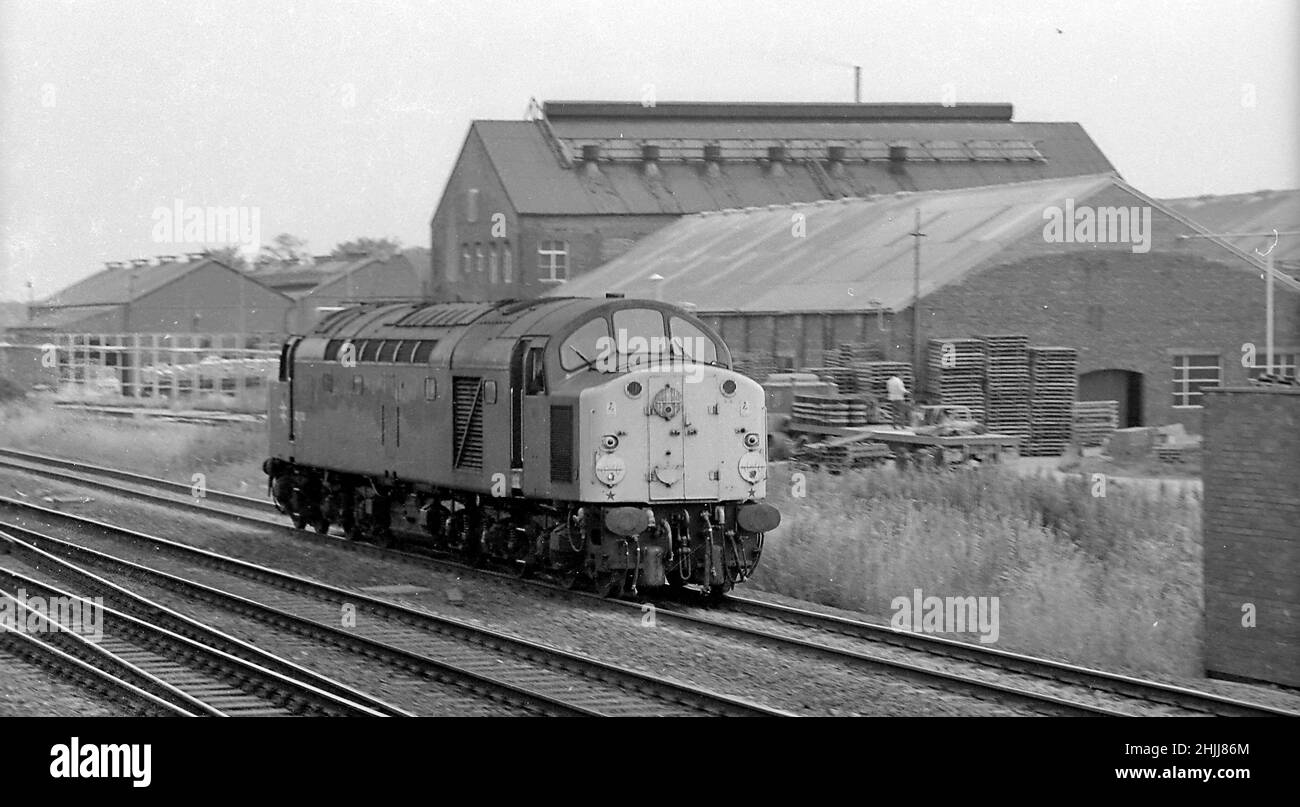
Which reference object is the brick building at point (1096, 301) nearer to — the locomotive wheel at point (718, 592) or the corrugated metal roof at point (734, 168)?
the locomotive wheel at point (718, 592)

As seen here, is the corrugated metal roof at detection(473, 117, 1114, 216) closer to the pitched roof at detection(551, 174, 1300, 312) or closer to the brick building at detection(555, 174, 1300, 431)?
the pitched roof at detection(551, 174, 1300, 312)

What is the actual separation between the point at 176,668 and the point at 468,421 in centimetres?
547

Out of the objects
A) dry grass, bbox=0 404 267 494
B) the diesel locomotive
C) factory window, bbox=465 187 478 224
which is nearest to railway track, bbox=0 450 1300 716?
the diesel locomotive

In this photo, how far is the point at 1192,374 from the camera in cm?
3866

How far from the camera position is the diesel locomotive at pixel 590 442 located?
17.7 metres

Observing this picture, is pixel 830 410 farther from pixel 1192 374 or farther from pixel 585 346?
pixel 585 346

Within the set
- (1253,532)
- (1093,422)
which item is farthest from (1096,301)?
(1253,532)

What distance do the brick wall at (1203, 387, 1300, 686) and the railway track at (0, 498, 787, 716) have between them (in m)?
4.82

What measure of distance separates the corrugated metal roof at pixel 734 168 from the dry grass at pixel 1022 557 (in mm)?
33763

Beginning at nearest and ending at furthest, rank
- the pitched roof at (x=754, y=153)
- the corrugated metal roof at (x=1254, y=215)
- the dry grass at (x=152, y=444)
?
the dry grass at (x=152, y=444), the corrugated metal roof at (x=1254, y=215), the pitched roof at (x=754, y=153)


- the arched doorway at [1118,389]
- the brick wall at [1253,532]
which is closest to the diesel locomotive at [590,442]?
the brick wall at [1253,532]

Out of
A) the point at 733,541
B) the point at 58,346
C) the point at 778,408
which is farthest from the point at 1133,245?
the point at 58,346
